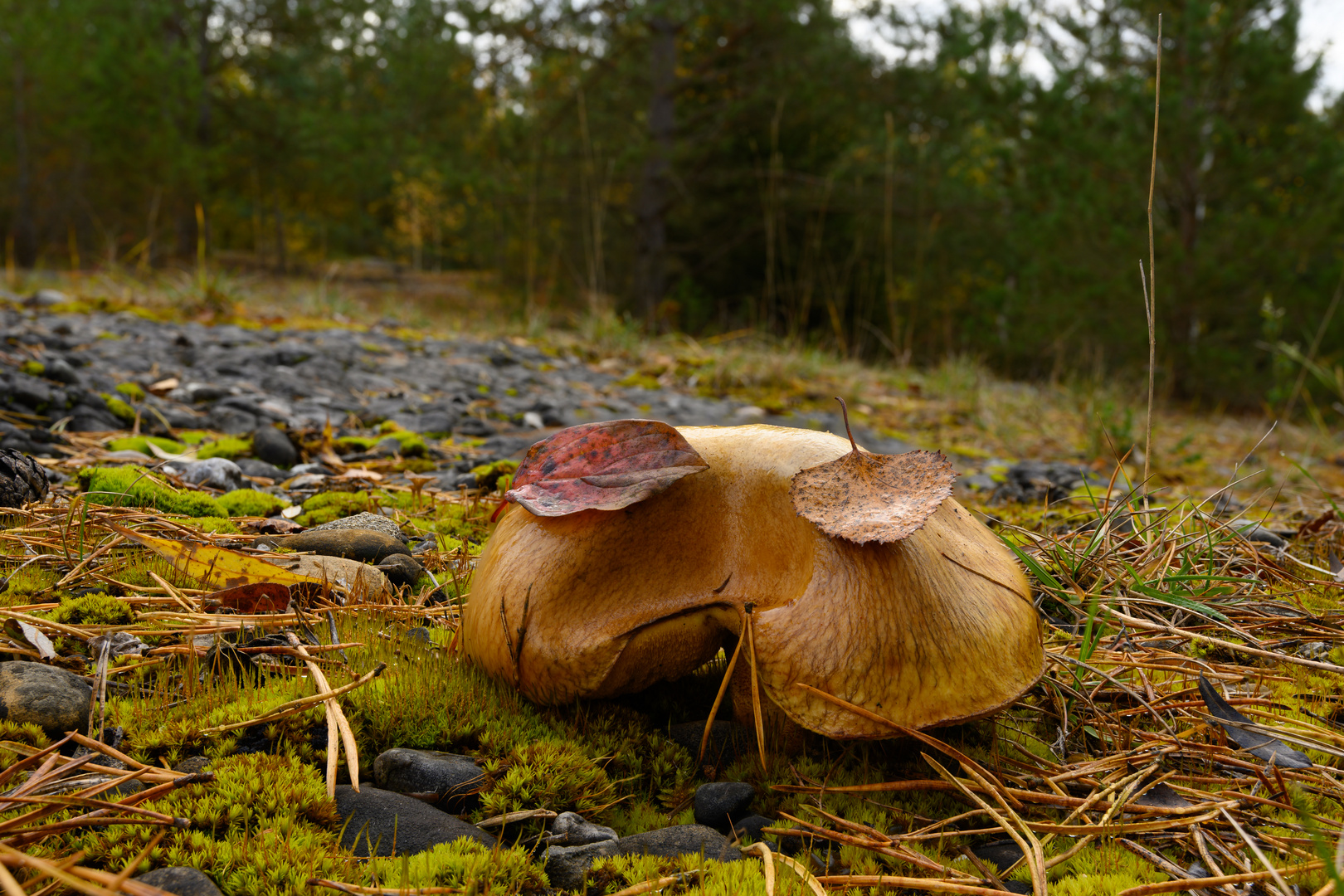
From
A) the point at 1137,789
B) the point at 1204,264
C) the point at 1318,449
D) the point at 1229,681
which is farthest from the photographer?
the point at 1204,264

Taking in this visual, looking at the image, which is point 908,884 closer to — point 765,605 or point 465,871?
point 765,605

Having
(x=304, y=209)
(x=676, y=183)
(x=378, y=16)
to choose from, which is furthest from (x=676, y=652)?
(x=304, y=209)

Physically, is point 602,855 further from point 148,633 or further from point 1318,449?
point 1318,449

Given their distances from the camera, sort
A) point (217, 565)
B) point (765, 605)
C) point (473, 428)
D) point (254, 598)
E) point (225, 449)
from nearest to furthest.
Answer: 1. point (765, 605)
2. point (254, 598)
3. point (217, 565)
4. point (225, 449)
5. point (473, 428)

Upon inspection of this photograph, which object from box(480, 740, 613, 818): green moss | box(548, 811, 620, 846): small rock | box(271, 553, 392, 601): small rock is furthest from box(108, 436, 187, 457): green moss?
box(548, 811, 620, 846): small rock

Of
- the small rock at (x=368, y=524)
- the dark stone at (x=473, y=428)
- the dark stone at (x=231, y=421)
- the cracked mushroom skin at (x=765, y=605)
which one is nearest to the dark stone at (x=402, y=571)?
the small rock at (x=368, y=524)

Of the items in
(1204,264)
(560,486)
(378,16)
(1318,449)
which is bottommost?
(1318,449)

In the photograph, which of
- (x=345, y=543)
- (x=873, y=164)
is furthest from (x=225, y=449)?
(x=873, y=164)
